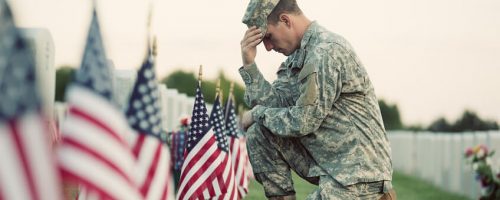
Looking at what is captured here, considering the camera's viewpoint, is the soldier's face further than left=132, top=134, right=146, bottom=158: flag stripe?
Yes

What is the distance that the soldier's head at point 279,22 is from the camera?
7.36 metres

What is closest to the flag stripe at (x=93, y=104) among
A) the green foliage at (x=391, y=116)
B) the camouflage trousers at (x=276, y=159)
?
the camouflage trousers at (x=276, y=159)

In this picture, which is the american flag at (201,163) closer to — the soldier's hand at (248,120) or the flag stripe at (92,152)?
the soldier's hand at (248,120)

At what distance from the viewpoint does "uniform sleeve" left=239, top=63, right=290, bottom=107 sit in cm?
752

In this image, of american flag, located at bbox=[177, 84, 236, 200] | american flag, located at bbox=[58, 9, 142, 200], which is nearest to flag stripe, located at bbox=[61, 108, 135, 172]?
american flag, located at bbox=[58, 9, 142, 200]

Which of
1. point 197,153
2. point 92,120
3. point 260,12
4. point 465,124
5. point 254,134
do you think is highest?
point 260,12

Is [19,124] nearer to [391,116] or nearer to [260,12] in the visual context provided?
[260,12]

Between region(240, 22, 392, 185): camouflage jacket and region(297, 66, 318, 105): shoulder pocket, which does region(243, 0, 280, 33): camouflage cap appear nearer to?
region(240, 22, 392, 185): camouflage jacket

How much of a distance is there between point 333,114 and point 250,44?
2.36 feet

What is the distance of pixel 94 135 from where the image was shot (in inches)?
177

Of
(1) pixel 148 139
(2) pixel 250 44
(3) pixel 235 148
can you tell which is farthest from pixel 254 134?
(3) pixel 235 148

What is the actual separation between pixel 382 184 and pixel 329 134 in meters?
0.47

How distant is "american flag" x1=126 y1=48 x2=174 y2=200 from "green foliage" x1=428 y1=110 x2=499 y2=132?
53238 millimetres

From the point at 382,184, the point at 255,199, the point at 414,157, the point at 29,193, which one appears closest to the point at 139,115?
the point at 29,193
